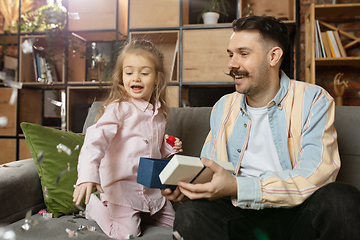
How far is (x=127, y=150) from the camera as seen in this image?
1.07 m

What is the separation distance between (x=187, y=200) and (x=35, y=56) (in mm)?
2561

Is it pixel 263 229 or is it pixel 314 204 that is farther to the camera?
pixel 263 229

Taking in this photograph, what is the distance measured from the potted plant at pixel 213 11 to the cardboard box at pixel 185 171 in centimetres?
194

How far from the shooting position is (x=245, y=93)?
1.10 metres

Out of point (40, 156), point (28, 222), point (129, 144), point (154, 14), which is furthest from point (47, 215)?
point (154, 14)

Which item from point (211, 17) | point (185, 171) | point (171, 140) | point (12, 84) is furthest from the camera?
point (12, 84)

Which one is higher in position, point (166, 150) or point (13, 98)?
point (13, 98)

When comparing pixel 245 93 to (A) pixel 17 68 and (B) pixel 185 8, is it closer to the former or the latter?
(B) pixel 185 8

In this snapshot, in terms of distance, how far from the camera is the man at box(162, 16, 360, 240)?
73 centimetres

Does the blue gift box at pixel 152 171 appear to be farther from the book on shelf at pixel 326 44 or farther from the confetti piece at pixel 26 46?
the confetti piece at pixel 26 46

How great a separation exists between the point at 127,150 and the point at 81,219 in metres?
0.34

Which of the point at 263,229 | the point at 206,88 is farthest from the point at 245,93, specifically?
the point at 206,88

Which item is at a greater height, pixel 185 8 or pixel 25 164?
pixel 185 8

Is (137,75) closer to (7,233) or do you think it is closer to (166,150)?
(166,150)
